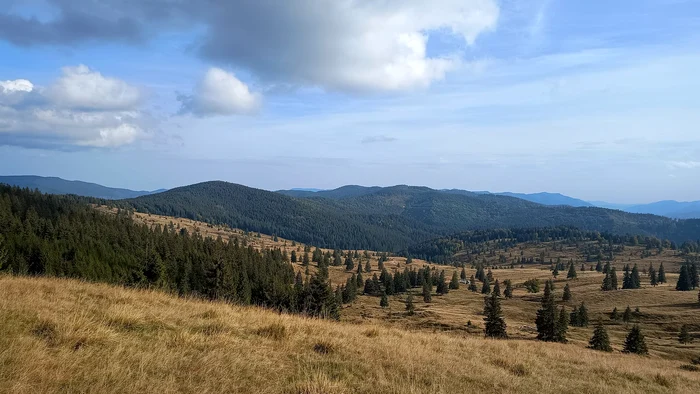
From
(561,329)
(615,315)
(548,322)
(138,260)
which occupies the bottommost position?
(615,315)

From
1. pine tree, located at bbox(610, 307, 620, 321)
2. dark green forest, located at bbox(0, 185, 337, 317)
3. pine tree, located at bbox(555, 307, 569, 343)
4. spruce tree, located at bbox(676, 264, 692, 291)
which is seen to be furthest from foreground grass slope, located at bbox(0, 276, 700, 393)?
spruce tree, located at bbox(676, 264, 692, 291)

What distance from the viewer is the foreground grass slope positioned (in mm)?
6432

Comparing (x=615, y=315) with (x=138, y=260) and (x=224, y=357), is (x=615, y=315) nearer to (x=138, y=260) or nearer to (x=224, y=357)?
(x=138, y=260)

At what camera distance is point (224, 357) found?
26.0 feet

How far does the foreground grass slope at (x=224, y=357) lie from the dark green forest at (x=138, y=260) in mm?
31731

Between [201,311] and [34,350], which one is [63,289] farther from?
[34,350]

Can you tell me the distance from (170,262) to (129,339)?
73.3m

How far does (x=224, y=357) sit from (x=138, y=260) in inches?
2800

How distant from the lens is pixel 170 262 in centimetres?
7431

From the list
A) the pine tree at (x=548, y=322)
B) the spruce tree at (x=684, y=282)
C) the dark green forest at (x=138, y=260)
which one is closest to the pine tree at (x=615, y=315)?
the spruce tree at (x=684, y=282)

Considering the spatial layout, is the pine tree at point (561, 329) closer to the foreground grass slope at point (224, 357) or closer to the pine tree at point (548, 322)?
the pine tree at point (548, 322)

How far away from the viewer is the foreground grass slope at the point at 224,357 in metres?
6.43

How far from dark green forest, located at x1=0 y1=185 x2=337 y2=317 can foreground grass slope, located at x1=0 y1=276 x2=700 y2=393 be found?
31.7 m

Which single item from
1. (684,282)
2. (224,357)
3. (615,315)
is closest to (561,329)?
(615,315)
